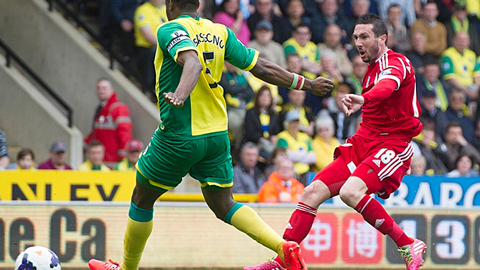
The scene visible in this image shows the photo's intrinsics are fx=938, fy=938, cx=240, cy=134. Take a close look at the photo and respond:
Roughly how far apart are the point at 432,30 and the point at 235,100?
4.60 meters

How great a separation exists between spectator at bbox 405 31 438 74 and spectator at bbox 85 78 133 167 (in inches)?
204

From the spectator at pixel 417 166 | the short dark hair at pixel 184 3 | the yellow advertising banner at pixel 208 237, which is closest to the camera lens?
the short dark hair at pixel 184 3

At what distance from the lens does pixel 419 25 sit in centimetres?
1609

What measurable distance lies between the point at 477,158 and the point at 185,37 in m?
10.0

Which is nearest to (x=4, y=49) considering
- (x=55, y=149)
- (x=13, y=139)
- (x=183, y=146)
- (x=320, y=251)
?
(x=13, y=139)

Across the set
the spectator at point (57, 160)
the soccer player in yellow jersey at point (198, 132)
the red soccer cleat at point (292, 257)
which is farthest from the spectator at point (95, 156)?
the red soccer cleat at point (292, 257)

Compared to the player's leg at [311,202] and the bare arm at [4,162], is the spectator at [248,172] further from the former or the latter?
the player's leg at [311,202]

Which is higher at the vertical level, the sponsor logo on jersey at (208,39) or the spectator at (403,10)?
the spectator at (403,10)

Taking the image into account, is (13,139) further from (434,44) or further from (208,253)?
(434,44)

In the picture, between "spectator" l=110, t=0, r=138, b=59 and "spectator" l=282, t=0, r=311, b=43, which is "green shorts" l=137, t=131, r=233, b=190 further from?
"spectator" l=282, t=0, r=311, b=43

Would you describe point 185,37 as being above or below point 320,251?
above

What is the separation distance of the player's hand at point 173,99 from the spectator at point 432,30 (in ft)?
33.6

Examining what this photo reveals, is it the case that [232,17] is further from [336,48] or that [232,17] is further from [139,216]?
[139,216]

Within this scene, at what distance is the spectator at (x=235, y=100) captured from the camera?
13.2 meters
